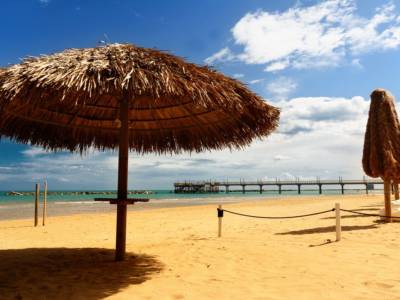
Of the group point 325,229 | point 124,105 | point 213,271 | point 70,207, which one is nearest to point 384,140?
point 325,229

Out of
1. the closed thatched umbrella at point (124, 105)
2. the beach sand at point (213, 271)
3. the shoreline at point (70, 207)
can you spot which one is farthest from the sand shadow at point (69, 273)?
the shoreline at point (70, 207)

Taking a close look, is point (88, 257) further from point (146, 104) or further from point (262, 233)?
point (262, 233)

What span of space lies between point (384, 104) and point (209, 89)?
8.80 meters

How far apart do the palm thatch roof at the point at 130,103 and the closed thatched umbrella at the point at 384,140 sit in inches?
249

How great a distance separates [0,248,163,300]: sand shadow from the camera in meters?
4.26

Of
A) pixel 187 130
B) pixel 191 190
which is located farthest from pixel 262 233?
pixel 191 190

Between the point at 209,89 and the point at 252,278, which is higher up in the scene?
the point at 209,89

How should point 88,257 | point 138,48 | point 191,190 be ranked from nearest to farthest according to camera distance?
point 138,48 → point 88,257 → point 191,190

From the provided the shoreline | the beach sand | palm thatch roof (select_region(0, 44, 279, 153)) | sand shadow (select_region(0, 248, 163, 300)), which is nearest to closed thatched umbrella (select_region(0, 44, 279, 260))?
palm thatch roof (select_region(0, 44, 279, 153))

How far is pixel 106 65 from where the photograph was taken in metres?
4.38

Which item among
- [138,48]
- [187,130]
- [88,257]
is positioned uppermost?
[138,48]

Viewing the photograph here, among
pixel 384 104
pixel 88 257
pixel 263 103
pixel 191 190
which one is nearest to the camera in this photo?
pixel 263 103

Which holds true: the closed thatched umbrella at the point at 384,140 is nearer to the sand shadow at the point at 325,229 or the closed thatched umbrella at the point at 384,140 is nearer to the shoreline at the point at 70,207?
the sand shadow at the point at 325,229

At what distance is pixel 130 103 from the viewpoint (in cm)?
608
